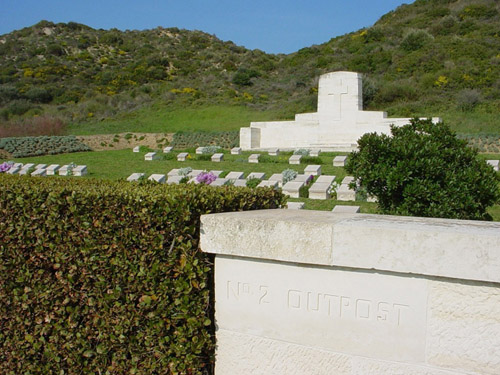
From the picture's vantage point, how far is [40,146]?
2016 centimetres

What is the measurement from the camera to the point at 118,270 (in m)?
2.62

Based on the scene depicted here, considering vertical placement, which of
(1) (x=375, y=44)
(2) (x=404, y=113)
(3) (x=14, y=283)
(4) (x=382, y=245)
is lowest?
(3) (x=14, y=283)

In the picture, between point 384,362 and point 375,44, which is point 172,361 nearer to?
point 384,362

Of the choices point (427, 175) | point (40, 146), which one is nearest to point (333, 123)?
point (40, 146)

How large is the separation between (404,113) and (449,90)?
4505mm

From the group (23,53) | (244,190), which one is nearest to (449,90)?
(244,190)

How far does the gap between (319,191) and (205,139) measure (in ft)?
43.7

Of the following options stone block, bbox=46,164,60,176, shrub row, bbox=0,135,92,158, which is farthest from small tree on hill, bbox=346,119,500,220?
shrub row, bbox=0,135,92,158

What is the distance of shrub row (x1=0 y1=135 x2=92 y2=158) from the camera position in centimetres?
1939

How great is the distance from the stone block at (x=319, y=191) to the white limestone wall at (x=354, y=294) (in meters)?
7.40

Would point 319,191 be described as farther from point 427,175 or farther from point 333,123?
point 333,123

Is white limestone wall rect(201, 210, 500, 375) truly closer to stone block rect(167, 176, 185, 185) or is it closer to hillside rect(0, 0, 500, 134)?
stone block rect(167, 176, 185, 185)

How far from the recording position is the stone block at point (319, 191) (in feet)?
32.7

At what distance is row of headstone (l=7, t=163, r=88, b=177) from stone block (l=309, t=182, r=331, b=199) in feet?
24.0
